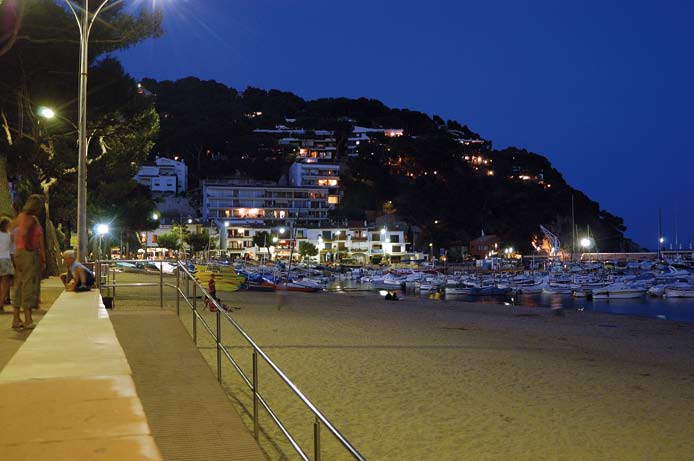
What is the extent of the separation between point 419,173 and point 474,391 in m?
96.2

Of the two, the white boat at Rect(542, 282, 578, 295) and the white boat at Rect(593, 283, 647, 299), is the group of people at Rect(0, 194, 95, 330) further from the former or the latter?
the white boat at Rect(542, 282, 578, 295)

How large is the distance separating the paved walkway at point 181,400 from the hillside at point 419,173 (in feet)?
284

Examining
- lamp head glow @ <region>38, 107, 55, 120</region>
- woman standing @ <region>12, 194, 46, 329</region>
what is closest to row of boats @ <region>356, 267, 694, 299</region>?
lamp head glow @ <region>38, 107, 55, 120</region>

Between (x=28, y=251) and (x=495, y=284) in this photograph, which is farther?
(x=495, y=284)

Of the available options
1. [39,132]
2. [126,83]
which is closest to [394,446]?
[39,132]

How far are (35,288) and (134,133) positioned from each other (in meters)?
20.4

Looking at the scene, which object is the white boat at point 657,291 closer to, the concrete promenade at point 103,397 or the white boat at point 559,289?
the white boat at point 559,289

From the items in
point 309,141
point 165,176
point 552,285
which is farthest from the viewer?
point 309,141

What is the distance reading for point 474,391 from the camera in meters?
8.84

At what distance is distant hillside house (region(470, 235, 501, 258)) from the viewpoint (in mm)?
92681

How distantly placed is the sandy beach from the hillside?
267 feet

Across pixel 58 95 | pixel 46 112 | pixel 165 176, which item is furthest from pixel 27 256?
pixel 165 176

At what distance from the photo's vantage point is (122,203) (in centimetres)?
3819

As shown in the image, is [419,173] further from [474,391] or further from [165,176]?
[474,391]
